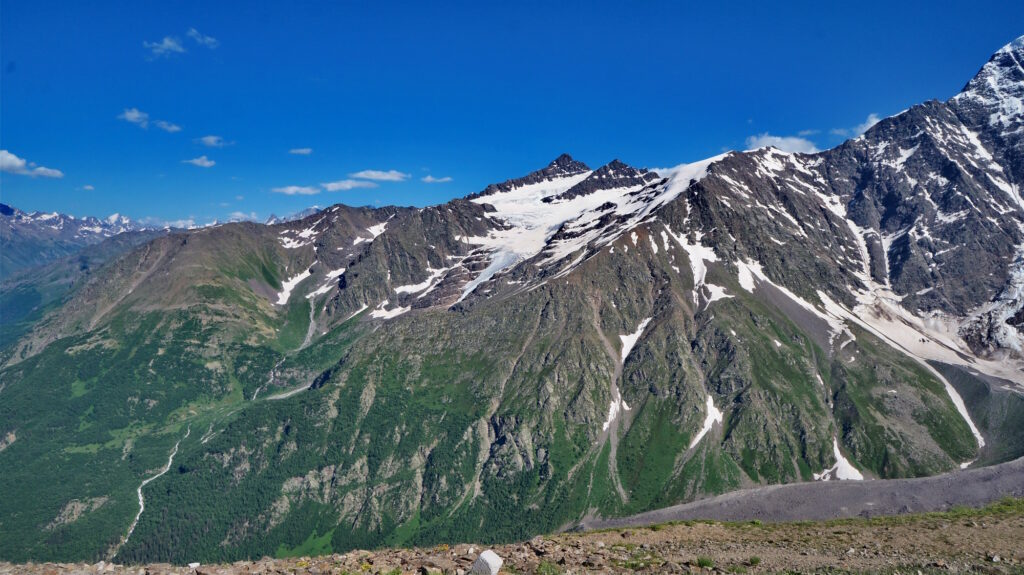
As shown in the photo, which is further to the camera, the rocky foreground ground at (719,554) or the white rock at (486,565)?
the rocky foreground ground at (719,554)

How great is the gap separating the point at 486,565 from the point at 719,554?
28.2 m

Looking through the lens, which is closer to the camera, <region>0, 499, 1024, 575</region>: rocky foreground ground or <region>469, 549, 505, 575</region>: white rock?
<region>469, 549, 505, 575</region>: white rock

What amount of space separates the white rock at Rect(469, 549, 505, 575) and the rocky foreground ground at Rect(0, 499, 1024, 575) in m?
0.56

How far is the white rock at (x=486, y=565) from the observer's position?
110ft

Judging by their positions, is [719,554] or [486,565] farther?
[719,554]

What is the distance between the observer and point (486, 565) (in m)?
33.8

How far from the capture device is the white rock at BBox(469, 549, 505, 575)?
3356cm

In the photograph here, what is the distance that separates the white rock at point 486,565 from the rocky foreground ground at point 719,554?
1.85 ft

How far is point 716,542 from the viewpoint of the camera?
58.5 m

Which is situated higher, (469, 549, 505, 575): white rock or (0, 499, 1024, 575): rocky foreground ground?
(469, 549, 505, 575): white rock

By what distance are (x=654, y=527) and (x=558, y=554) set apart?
35.6 meters

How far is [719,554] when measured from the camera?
5138cm

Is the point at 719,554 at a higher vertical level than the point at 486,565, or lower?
lower

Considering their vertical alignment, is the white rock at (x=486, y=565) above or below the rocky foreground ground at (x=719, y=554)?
above
